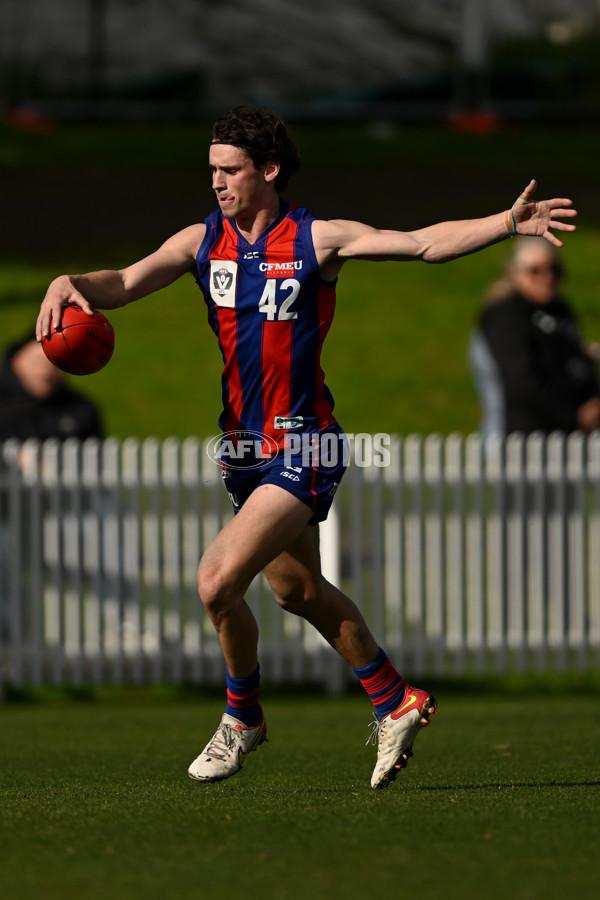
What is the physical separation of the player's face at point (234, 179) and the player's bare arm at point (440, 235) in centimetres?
26

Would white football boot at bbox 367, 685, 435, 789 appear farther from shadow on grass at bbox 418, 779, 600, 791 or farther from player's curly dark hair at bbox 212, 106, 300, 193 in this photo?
player's curly dark hair at bbox 212, 106, 300, 193

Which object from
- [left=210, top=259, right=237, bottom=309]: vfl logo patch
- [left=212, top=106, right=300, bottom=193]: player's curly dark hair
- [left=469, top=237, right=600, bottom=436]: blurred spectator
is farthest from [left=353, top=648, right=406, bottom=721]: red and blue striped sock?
[left=469, top=237, right=600, bottom=436]: blurred spectator

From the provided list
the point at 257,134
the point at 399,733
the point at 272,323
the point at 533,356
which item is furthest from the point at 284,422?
the point at 533,356

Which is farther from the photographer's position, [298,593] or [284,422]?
[298,593]

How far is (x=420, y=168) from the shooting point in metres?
24.4

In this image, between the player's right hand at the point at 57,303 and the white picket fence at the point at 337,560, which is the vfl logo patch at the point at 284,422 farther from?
the white picket fence at the point at 337,560

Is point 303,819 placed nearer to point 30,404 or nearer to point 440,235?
point 440,235

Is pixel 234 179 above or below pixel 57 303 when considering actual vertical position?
above

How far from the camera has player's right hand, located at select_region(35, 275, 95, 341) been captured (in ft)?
16.1

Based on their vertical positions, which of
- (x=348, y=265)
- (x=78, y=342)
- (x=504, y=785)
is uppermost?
(x=348, y=265)

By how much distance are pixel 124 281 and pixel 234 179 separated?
538mm

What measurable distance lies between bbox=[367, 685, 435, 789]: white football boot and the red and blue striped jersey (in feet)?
3.56

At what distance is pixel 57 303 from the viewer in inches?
194

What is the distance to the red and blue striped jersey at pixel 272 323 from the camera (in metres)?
5.04
